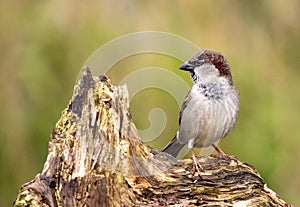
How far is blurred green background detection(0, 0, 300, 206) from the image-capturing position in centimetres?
303

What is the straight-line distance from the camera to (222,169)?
6.55 feet

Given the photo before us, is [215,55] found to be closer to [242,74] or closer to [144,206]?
[144,206]

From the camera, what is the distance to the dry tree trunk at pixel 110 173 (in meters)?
1.83

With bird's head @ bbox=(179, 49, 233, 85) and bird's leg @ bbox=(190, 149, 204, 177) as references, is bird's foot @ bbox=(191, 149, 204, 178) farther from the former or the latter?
bird's head @ bbox=(179, 49, 233, 85)

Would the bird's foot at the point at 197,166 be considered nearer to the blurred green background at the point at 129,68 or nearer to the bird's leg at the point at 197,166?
the bird's leg at the point at 197,166

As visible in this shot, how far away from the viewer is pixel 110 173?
72.9 inches

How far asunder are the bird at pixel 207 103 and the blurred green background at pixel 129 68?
2.27 feet

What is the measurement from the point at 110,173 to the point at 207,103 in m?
0.36

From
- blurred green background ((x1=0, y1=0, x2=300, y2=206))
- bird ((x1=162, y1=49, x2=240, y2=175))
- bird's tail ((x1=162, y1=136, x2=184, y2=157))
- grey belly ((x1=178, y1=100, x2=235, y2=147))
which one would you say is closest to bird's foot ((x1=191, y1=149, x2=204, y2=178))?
bird ((x1=162, y1=49, x2=240, y2=175))

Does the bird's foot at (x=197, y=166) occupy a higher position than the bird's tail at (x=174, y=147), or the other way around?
the bird's tail at (x=174, y=147)

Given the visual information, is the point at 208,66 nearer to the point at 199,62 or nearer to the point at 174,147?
the point at 199,62

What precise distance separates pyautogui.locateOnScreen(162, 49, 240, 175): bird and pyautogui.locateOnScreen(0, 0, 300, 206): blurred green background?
691mm

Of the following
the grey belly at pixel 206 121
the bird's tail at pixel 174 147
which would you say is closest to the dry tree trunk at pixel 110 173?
the grey belly at pixel 206 121

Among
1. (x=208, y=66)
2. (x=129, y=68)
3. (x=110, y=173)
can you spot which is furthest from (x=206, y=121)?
(x=129, y=68)
